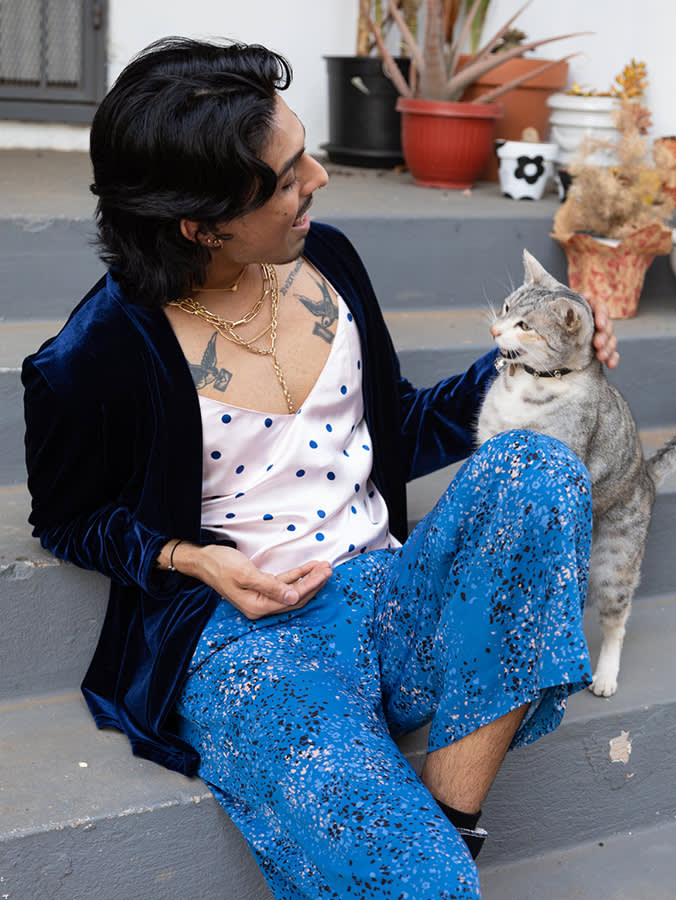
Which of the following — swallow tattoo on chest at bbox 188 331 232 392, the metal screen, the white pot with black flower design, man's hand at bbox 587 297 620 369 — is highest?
the metal screen

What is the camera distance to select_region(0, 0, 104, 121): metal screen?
3.46 meters

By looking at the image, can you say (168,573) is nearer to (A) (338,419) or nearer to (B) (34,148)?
(A) (338,419)

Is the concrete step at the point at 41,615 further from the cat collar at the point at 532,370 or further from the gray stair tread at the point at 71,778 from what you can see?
the cat collar at the point at 532,370

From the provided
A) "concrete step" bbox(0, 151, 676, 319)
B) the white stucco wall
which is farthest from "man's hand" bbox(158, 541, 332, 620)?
the white stucco wall

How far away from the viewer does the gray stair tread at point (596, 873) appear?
68.8 inches

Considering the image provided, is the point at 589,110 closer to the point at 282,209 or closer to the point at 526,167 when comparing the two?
the point at 526,167

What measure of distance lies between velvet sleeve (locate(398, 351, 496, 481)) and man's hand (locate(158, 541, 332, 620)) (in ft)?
1.36

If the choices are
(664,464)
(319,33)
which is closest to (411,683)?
(664,464)

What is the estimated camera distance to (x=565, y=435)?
70.0 inches

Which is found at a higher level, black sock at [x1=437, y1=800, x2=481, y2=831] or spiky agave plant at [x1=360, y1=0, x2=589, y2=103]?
spiky agave plant at [x1=360, y1=0, x2=589, y2=103]

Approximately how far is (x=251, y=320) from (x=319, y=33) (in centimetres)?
261

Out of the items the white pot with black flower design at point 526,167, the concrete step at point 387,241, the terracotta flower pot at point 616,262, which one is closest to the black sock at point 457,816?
the concrete step at point 387,241

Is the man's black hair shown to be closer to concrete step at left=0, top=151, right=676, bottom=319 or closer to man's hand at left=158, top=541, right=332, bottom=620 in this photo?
man's hand at left=158, top=541, right=332, bottom=620

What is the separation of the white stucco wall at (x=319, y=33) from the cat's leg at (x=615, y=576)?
1764mm
